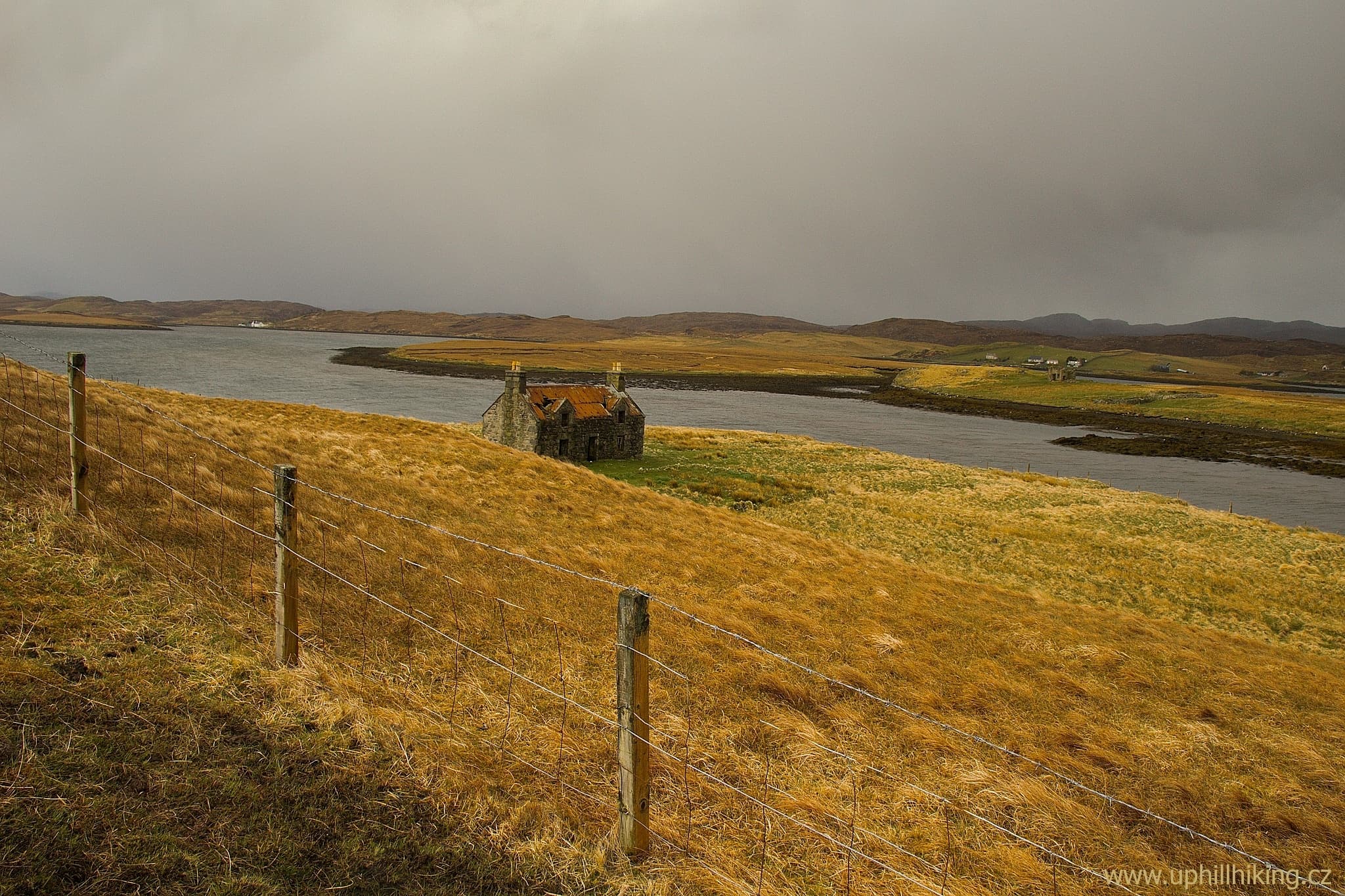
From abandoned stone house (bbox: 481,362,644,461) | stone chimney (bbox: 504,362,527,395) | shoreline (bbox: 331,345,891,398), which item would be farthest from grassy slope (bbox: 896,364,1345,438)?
stone chimney (bbox: 504,362,527,395)

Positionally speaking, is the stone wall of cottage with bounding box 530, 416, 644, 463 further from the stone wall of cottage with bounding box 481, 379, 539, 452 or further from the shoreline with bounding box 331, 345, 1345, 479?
the shoreline with bounding box 331, 345, 1345, 479

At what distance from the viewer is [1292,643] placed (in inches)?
893

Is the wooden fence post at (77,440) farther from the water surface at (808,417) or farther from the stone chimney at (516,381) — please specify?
the water surface at (808,417)

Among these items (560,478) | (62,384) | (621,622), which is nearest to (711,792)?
(621,622)

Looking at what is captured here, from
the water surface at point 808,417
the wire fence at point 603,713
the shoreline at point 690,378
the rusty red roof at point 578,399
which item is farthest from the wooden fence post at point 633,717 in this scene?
the shoreline at point 690,378

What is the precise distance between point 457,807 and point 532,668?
397 centimetres

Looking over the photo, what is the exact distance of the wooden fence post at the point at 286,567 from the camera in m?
7.08

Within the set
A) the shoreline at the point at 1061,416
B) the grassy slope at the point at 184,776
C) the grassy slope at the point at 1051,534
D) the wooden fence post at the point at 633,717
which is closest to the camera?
the grassy slope at the point at 184,776

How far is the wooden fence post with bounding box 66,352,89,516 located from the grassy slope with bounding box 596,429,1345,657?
2487 cm

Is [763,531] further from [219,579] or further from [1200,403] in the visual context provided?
[1200,403]

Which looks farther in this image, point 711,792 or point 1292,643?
point 1292,643

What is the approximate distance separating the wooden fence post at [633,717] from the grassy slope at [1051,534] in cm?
2347

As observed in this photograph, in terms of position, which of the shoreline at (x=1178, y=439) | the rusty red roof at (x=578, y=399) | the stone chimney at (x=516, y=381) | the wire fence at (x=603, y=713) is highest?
the stone chimney at (x=516, y=381)

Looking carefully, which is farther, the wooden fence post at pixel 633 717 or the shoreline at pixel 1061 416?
the shoreline at pixel 1061 416
